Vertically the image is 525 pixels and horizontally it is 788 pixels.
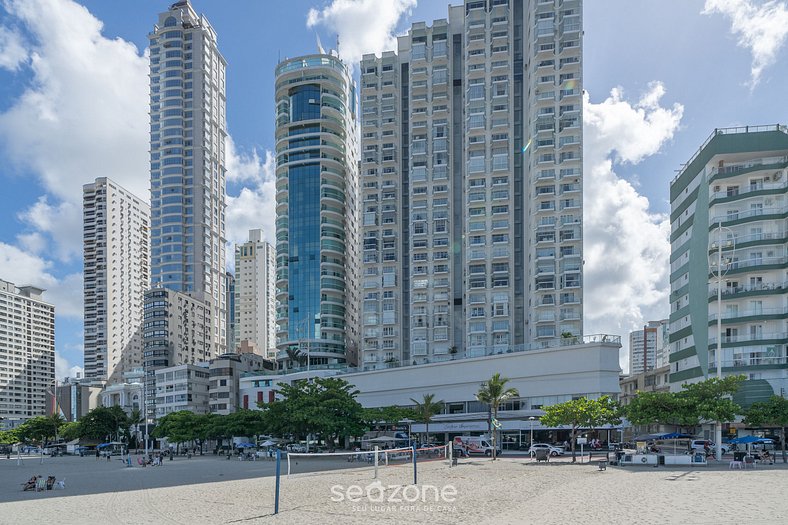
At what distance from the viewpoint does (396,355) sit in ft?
314

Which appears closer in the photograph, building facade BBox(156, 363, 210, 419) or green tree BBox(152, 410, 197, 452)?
green tree BBox(152, 410, 197, 452)

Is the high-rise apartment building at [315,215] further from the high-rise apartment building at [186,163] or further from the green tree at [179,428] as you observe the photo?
the high-rise apartment building at [186,163]

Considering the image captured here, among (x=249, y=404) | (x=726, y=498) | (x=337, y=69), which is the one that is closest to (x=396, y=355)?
(x=249, y=404)

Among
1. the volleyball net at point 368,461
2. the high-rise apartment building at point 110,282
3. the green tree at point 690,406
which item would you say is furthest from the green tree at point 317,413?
the high-rise apartment building at point 110,282

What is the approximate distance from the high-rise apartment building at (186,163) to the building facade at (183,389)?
116ft

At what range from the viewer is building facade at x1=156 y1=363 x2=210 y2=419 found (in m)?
113

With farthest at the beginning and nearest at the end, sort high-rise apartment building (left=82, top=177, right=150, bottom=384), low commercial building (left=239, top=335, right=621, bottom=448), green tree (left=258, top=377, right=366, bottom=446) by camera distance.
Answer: high-rise apartment building (left=82, top=177, right=150, bottom=384) → low commercial building (left=239, top=335, right=621, bottom=448) → green tree (left=258, top=377, right=366, bottom=446)

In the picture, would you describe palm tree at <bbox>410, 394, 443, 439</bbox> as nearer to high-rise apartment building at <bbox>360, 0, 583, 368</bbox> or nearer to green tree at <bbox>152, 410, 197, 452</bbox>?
high-rise apartment building at <bbox>360, 0, 583, 368</bbox>

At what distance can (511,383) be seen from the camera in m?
72.4

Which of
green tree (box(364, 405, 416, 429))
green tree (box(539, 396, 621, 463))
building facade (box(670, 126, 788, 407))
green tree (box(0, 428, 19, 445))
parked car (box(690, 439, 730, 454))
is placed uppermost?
building facade (box(670, 126, 788, 407))

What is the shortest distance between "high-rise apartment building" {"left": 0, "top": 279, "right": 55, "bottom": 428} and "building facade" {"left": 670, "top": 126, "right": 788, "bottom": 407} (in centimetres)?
16704

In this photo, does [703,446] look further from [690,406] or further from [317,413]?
[317,413]

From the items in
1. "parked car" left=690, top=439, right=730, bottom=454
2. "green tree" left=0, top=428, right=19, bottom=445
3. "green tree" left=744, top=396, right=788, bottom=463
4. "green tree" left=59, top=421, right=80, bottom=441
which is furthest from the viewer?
"green tree" left=0, top=428, right=19, bottom=445

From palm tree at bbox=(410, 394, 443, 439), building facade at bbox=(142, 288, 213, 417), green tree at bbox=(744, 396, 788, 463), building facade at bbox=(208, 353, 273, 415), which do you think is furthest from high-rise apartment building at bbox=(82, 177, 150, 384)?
green tree at bbox=(744, 396, 788, 463)
